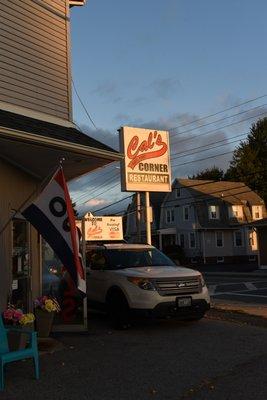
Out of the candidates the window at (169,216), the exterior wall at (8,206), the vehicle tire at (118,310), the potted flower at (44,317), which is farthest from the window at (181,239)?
the potted flower at (44,317)

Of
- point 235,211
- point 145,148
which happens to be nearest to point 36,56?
point 145,148

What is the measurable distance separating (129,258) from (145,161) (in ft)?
21.0

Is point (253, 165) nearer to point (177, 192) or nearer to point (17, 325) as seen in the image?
point (177, 192)

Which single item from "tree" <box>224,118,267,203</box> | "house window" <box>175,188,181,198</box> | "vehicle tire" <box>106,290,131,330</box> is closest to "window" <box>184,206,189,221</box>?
"house window" <box>175,188,181,198</box>

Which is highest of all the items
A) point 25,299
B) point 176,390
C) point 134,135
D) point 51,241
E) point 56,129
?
point 134,135

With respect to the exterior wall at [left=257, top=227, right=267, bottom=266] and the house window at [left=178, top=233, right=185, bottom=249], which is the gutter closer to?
the exterior wall at [left=257, top=227, right=267, bottom=266]

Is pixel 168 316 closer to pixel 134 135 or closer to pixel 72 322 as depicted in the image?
pixel 72 322

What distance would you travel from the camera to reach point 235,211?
56.7m

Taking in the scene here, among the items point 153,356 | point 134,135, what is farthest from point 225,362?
point 134,135

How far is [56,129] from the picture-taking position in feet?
34.4

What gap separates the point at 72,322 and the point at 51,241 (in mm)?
3612

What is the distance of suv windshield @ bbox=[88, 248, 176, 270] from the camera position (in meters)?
12.5

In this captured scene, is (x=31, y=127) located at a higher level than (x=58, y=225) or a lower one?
higher

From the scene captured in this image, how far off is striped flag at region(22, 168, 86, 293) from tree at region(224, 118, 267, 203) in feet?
196
